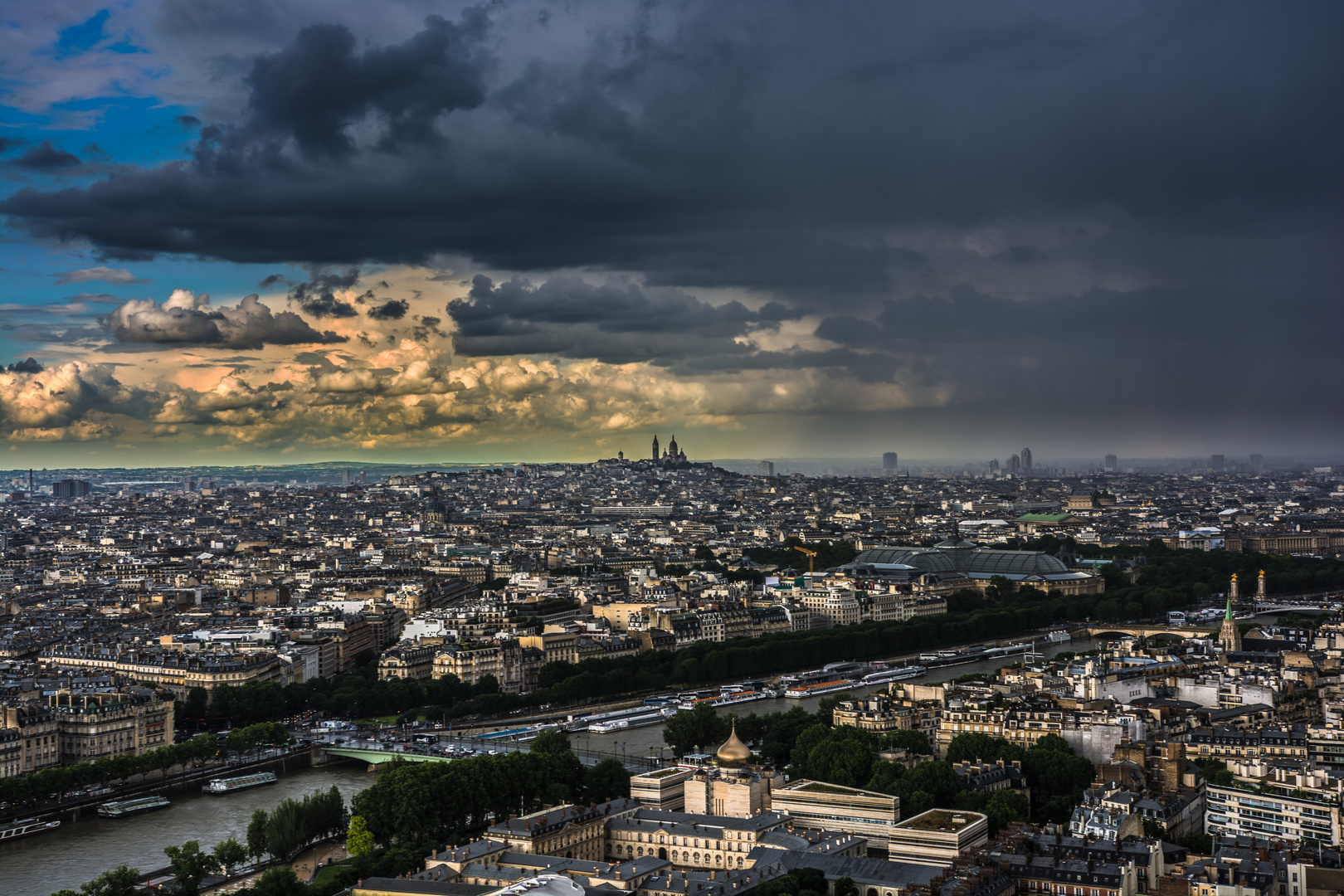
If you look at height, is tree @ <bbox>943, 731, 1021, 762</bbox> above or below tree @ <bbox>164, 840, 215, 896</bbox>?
above

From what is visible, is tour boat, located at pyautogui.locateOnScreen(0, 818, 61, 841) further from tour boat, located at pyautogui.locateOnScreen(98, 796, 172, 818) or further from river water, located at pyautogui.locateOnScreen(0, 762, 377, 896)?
tour boat, located at pyautogui.locateOnScreen(98, 796, 172, 818)

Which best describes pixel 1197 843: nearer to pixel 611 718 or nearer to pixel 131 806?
pixel 611 718

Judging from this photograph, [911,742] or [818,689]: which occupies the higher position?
[911,742]

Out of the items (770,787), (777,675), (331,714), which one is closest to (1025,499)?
(777,675)

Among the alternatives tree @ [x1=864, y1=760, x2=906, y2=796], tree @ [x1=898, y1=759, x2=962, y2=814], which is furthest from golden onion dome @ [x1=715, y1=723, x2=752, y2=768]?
tree @ [x1=898, y1=759, x2=962, y2=814]

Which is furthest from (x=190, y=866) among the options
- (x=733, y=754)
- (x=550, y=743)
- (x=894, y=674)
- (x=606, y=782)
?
(x=894, y=674)

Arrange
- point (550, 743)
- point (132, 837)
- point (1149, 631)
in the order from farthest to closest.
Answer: point (1149, 631) < point (550, 743) < point (132, 837)

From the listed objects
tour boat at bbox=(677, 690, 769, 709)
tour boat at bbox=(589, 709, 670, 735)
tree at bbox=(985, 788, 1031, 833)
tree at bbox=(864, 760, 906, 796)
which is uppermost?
tree at bbox=(864, 760, 906, 796)
